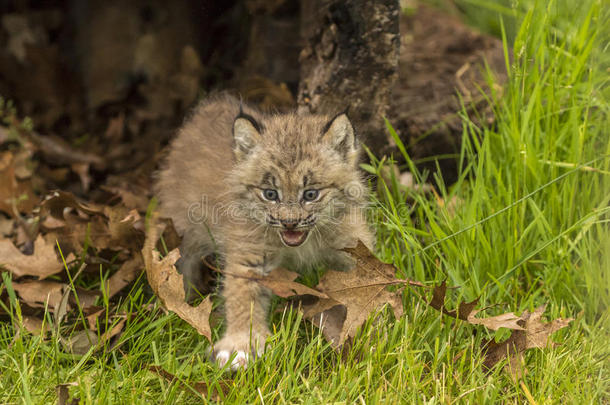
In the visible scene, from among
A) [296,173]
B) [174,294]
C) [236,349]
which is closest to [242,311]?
[236,349]

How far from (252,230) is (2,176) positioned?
1.84 metres

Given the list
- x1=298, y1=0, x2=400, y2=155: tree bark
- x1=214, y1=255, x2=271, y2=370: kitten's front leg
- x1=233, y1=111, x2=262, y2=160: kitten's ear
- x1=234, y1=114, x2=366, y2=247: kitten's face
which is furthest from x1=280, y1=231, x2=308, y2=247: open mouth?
x1=298, y1=0, x2=400, y2=155: tree bark

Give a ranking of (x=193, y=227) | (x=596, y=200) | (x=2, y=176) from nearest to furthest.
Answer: (x=596, y=200)
(x=193, y=227)
(x=2, y=176)

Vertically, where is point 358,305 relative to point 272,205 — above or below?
below

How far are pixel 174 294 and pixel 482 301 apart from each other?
144 cm

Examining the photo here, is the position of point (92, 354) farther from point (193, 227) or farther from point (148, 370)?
point (193, 227)

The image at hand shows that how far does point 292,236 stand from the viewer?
3.25 meters

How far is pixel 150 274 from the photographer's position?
306 cm

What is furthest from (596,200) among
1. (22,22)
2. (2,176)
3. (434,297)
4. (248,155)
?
(22,22)

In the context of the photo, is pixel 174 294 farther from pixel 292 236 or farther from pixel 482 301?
pixel 482 301

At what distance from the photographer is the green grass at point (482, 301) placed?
263 cm

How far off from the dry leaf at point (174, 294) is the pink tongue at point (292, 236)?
1.72ft

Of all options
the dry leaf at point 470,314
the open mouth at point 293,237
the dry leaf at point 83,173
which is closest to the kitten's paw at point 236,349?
the open mouth at point 293,237

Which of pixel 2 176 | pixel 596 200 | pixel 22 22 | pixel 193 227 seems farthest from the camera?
pixel 22 22
